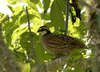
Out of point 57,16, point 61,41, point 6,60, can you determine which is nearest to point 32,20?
point 57,16

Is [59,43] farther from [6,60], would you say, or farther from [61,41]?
[6,60]

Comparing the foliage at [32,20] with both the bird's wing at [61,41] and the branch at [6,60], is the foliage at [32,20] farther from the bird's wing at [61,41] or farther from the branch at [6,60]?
the branch at [6,60]

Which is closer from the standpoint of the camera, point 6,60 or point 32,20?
point 6,60

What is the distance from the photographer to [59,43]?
6527 millimetres

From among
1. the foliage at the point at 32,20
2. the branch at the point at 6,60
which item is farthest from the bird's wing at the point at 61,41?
the branch at the point at 6,60

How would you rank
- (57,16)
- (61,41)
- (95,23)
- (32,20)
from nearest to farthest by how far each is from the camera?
(95,23)
(57,16)
(32,20)
(61,41)

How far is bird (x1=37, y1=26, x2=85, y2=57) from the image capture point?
19.1 feet

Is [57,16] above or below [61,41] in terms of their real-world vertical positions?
above

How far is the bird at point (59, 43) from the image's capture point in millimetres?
5827

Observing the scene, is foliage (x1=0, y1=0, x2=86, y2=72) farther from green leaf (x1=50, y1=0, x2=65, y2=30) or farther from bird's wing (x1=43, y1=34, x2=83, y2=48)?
bird's wing (x1=43, y1=34, x2=83, y2=48)

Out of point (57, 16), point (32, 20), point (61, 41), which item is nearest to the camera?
point (57, 16)

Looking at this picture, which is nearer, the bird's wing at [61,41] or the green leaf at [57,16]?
the green leaf at [57,16]

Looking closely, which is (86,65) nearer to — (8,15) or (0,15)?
(8,15)

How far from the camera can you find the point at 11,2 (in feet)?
14.3
